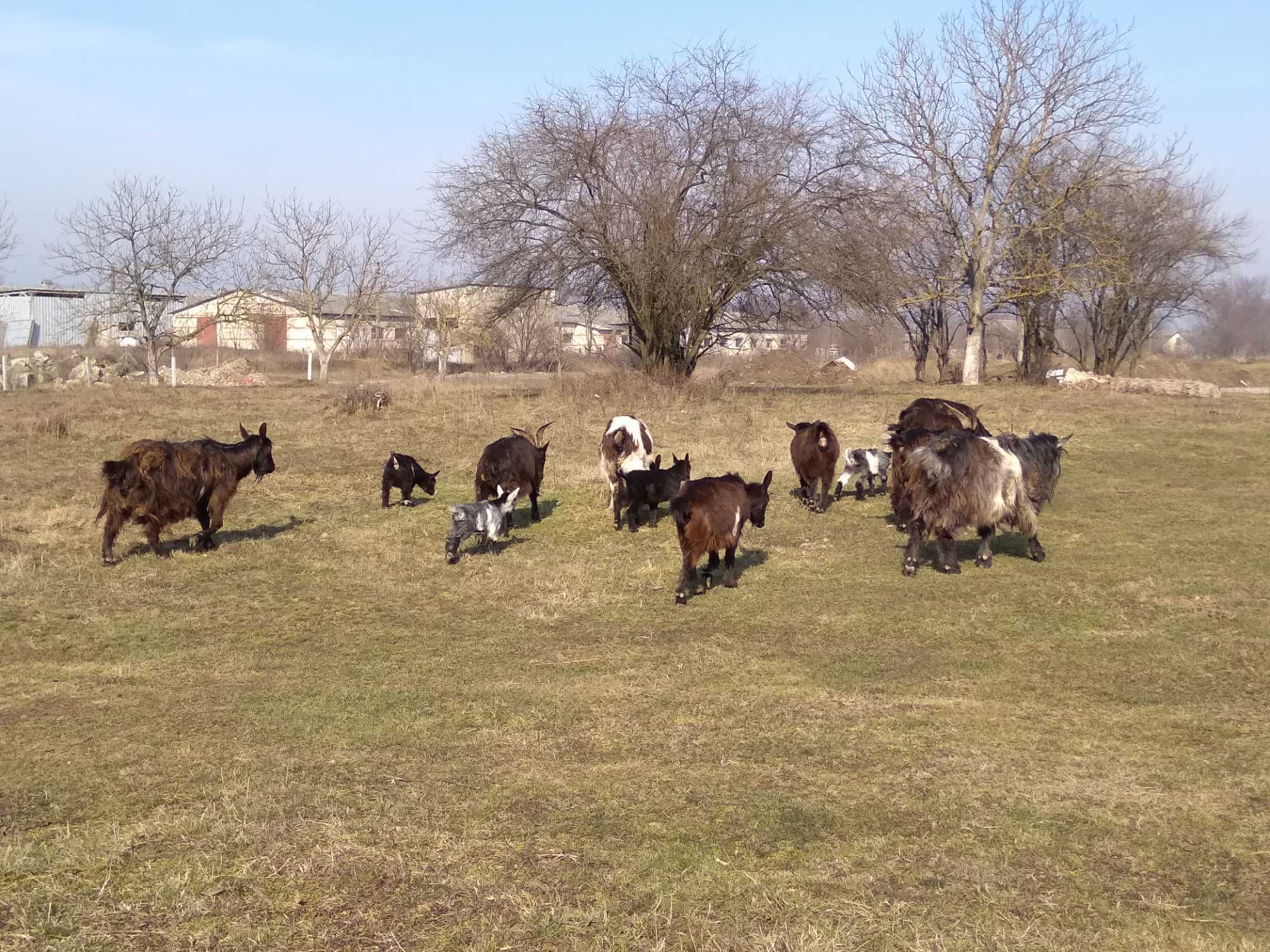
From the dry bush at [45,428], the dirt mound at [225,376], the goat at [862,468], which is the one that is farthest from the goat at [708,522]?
the dirt mound at [225,376]

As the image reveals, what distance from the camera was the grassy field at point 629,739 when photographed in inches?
165

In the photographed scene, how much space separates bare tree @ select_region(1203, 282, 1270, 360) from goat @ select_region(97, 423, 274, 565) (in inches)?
3529

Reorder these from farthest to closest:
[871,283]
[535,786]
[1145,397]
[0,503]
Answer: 1. [1145,397]
2. [871,283]
3. [0,503]
4. [535,786]

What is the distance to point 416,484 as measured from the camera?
13812mm

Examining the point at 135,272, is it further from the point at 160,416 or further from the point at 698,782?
the point at 698,782

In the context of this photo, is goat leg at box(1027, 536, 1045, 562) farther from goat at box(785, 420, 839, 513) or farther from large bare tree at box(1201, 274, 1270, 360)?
large bare tree at box(1201, 274, 1270, 360)

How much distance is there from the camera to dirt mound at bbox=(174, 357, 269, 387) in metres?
33.4

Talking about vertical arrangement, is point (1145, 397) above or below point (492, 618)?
above

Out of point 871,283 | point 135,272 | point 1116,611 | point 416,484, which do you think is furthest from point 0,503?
point 135,272

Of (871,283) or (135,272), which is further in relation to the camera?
(135,272)

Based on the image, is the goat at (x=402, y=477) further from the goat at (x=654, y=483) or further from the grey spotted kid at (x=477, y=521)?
the goat at (x=654, y=483)

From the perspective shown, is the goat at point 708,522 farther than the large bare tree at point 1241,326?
No

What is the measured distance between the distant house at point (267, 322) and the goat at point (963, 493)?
27927mm

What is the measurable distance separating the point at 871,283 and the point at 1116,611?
15.0m
